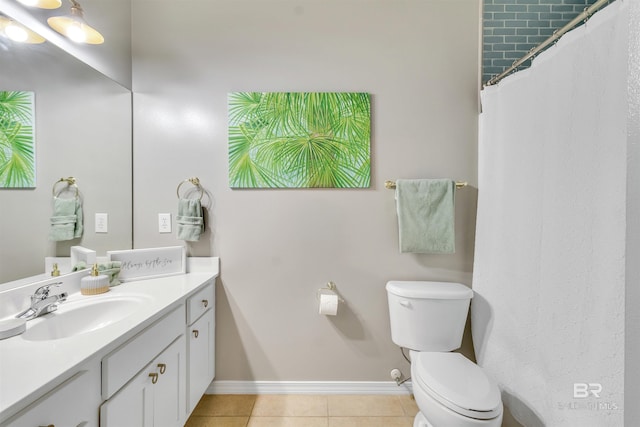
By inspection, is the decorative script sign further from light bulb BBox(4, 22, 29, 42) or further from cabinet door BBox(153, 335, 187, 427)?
light bulb BBox(4, 22, 29, 42)

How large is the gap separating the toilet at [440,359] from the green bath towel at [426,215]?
231 millimetres

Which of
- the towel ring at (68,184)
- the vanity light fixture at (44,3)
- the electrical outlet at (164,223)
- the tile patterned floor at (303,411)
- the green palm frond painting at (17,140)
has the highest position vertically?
the vanity light fixture at (44,3)

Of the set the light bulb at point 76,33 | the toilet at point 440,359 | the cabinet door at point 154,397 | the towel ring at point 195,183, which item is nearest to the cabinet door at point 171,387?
the cabinet door at point 154,397

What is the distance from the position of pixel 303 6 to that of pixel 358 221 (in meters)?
1.35

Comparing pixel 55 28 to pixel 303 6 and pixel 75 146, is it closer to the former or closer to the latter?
pixel 75 146

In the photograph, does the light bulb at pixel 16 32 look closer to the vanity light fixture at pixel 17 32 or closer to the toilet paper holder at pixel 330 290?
the vanity light fixture at pixel 17 32

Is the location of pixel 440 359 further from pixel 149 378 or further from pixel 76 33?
pixel 76 33

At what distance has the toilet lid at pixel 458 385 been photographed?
3.56 ft

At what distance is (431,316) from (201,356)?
1279 mm

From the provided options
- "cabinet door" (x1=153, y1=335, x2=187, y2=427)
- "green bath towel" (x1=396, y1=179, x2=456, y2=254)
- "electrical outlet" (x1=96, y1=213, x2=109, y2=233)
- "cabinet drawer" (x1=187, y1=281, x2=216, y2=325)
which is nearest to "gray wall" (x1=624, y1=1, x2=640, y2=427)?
"green bath towel" (x1=396, y1=179, x2=456, y2=254)

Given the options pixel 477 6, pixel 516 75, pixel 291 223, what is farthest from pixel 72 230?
pixel 477 6

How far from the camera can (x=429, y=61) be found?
174cm

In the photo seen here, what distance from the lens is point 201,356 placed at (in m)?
1.55

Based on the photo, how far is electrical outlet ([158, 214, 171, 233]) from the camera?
175cm
